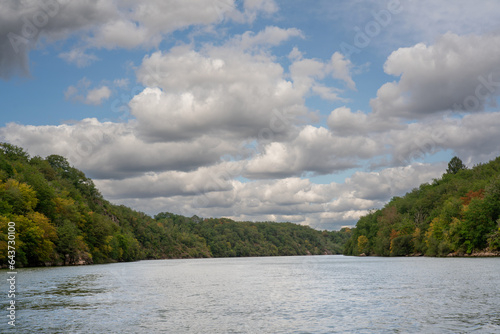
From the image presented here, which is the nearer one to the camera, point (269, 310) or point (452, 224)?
point (269, 310)

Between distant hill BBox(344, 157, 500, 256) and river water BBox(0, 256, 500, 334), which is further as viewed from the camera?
distant hill BBox(344, 157, 500, 256)

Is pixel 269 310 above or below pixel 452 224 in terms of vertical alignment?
below

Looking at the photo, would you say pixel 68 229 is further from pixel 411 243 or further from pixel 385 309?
pixel 411 243

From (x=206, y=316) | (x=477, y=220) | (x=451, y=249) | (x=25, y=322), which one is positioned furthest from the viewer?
(x=451, y=249)

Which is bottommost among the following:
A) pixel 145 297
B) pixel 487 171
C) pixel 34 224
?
pixel 145 297

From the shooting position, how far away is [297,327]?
26.0 metres

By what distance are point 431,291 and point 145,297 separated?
27022 millimetres

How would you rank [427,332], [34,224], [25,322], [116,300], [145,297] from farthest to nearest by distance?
[34,224], [145,297], [116,300], [25,322], [427,332]

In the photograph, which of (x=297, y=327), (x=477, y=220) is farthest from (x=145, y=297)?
(x=477, y=220)

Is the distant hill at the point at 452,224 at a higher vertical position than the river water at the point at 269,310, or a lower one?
higher

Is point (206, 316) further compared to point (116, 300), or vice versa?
point (116, 300)

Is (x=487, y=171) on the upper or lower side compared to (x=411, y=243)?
upper

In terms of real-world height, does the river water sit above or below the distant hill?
below

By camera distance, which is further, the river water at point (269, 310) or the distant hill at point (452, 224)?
the distant hill at point (452, 224)
